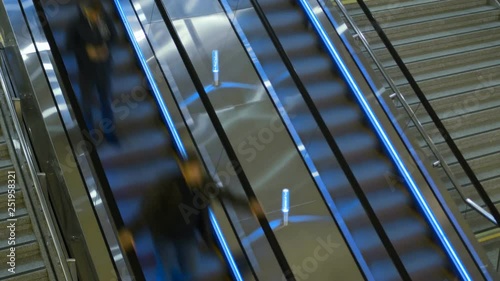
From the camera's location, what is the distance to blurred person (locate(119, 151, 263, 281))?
23.0ft

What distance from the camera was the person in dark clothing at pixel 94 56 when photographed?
7.73 meters

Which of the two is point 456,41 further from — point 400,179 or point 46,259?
point 46,259

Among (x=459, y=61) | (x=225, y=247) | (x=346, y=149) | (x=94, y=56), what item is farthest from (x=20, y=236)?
(x=459, y=61)

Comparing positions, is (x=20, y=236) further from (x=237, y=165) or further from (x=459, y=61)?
(x=459, y=61)

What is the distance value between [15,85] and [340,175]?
3.16 meters

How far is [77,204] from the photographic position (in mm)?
5930

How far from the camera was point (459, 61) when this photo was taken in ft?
31.6

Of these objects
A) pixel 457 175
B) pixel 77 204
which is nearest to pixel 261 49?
pixel 457 175

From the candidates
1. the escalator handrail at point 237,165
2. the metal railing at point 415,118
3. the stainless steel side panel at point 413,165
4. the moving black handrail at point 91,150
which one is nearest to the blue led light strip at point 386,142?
the stainless steel side panel at point 413,165

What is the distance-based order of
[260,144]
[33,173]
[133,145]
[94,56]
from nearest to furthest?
[33,173] < [133,145] < [94,56] < [260,144]

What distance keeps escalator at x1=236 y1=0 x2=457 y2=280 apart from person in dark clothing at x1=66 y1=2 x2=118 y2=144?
1586 mm

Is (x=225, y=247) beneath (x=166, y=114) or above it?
beneath

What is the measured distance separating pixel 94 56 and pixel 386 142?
126 inches

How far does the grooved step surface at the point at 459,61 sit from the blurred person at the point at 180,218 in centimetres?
233
